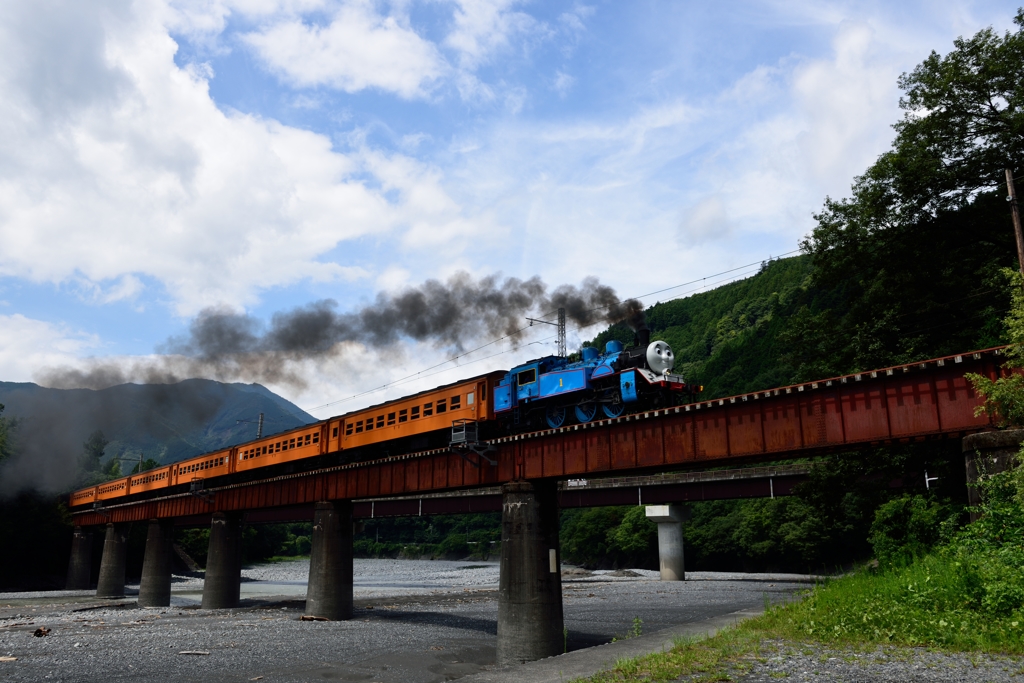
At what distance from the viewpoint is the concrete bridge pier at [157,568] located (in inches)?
1981

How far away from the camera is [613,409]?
90.4ft

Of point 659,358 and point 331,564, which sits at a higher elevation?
point 659,358

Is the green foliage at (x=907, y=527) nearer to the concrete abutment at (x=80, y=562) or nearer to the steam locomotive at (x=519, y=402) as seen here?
the steam locomotive at (x=519, y=402)

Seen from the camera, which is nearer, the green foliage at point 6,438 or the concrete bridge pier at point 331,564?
the concrete bridge pier at point 331,564

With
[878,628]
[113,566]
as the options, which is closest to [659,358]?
[878,628]

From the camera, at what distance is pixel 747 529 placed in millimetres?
83438

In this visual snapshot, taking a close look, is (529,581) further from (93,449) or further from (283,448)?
(93,449)

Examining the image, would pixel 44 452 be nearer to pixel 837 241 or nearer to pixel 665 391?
pixel 665 391

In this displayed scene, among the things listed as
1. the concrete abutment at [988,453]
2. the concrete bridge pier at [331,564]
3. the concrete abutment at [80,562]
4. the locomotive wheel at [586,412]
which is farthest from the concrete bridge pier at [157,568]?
the concrete abutment at [988,453]

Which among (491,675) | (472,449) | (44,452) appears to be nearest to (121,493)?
(44,452)

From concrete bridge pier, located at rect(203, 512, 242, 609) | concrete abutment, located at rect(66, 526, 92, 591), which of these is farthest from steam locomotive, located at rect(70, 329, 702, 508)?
concrete abutment, located at rect(66, 526, 92, 591)

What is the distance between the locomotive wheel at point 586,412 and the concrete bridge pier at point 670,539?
43.1 meters

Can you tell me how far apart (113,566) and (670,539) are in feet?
165

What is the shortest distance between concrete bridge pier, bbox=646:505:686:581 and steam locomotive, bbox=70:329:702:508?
132 ft
